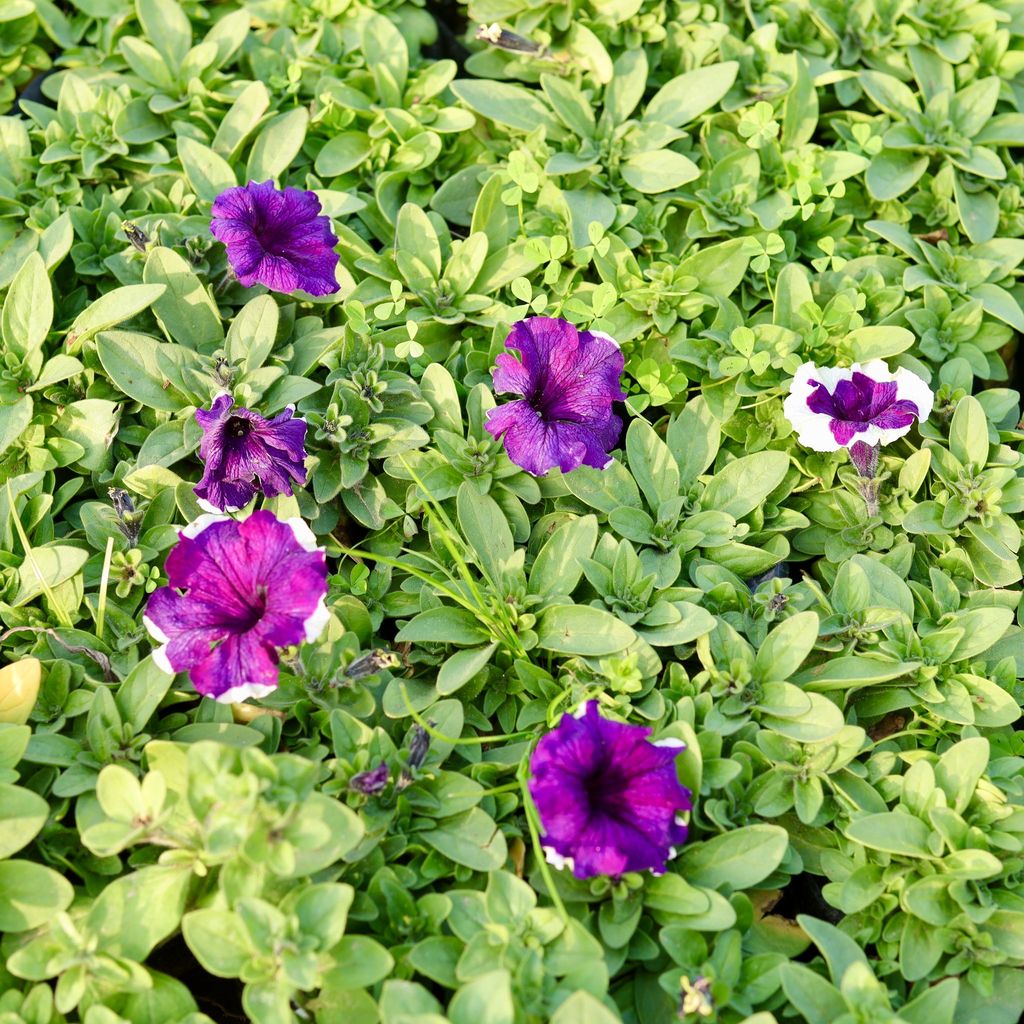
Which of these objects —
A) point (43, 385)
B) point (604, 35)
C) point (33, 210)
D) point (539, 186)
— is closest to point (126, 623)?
point (43, 385)

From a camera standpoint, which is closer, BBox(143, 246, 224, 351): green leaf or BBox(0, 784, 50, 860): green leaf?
BBox(0, 784, 50, 860): green leaf

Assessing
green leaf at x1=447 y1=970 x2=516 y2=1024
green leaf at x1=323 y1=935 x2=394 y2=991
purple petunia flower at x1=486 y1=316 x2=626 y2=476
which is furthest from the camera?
purple petunia flower at x1=486 y1=316 x2=626 y2=476

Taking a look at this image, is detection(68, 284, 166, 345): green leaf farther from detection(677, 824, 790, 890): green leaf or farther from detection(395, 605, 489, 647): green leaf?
detection(677, 824, 790, 890): green leaf

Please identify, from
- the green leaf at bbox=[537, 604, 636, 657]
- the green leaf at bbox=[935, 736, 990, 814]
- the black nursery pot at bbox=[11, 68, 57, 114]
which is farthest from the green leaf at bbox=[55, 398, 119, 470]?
the green leaf at bbox=[935, 736, 990, 814]

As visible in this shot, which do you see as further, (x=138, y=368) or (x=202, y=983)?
(x=138, y=368)

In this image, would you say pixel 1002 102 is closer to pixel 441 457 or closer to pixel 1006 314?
pixel 1006 314

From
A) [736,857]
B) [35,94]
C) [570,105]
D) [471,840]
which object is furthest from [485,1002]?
[35,94]

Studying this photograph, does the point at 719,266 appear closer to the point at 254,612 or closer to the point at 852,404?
the point at 852,404
